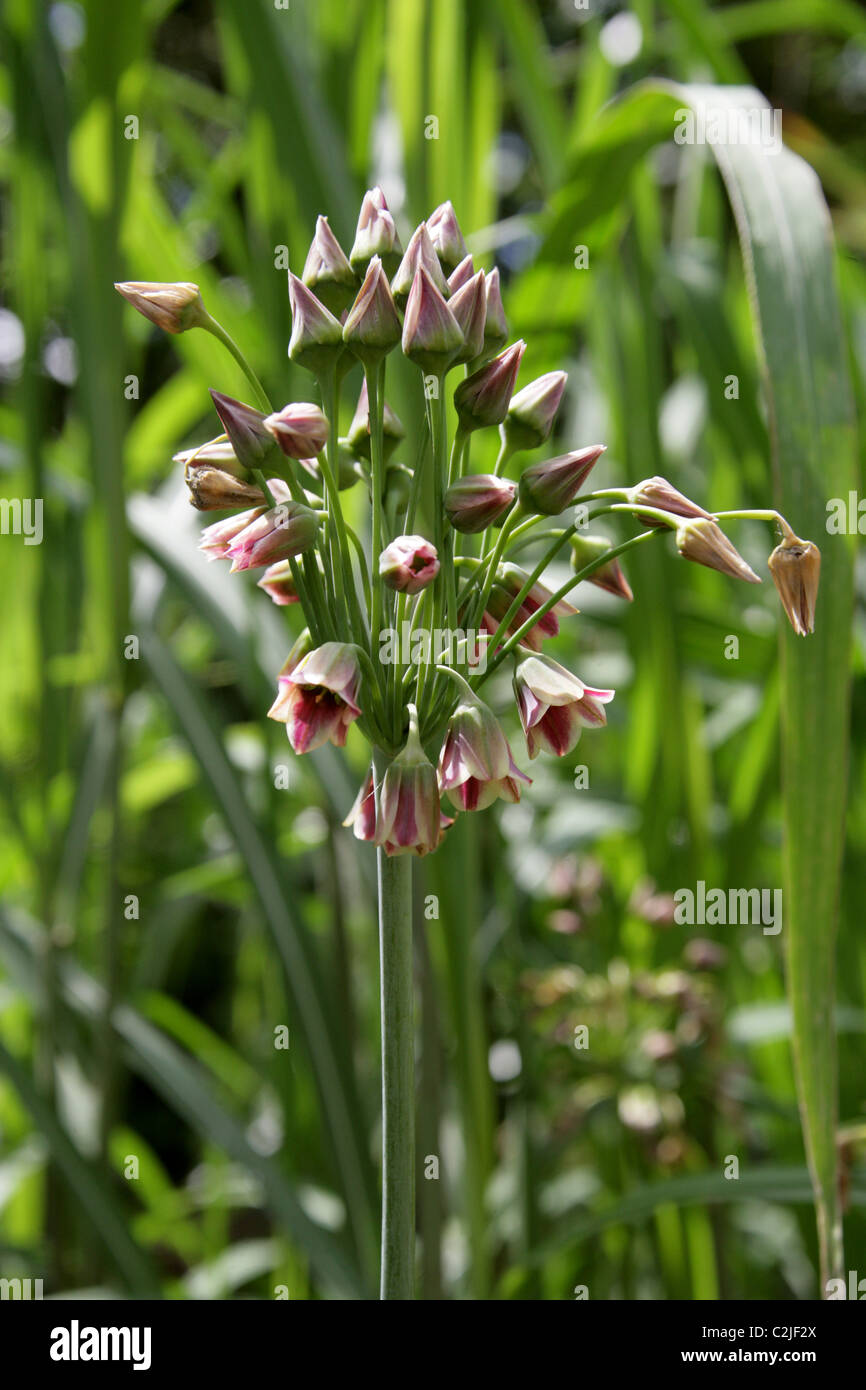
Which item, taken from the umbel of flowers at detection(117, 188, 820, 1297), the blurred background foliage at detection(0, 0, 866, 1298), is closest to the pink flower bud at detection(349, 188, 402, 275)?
the umbel of flowers at detection(117, 188, 820, 1297)

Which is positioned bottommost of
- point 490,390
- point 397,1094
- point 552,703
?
point 397,1094

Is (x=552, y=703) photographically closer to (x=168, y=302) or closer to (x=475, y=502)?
(x=475, y=502)

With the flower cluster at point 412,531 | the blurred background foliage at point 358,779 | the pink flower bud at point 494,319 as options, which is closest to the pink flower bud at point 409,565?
the flower cluster at point 412,531

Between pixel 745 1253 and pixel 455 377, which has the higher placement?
pixel 455 377

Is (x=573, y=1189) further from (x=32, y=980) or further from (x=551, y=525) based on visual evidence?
(x=551, y=525)

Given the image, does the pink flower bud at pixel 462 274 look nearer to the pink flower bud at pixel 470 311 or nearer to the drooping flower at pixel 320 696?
the pink flower bud at pixel 470 311

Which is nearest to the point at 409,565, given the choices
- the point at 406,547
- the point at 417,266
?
the point at 406,547
